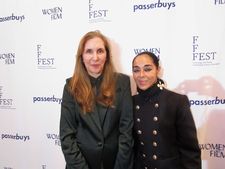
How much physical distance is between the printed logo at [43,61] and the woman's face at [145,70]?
883 mm

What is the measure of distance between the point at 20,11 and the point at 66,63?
59 cm

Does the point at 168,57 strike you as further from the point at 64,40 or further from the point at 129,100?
the point at 64,40

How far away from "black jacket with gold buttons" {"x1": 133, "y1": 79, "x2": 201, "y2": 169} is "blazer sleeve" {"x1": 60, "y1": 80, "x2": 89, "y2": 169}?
0.35 metres

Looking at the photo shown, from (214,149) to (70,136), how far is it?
0.89m

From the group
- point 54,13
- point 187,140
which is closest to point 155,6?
point 54,13

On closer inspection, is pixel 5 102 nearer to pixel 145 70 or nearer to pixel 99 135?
pixel 99 135

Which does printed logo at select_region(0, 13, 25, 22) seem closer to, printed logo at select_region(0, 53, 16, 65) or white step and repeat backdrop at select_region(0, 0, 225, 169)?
white step and repeat backdrop at select_region(0, 0, 225, 169)

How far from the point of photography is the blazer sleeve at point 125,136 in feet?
4.92

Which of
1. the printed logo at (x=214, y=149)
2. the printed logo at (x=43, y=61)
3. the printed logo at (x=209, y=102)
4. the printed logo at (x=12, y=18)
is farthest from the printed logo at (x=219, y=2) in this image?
the printed logo at (x=12, y=18)

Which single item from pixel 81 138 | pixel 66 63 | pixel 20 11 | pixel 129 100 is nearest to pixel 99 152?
pixel 81 138

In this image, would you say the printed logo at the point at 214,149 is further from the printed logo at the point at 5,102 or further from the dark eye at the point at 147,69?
the printed logo at the point at 5,102

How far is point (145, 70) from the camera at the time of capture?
4.74 feet

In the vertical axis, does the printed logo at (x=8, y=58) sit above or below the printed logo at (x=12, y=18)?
below

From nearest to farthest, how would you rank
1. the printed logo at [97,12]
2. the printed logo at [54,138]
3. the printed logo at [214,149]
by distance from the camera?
the printed logo at [214,149] < the printed logo at [97,12] < the printed logo at [54,138]
